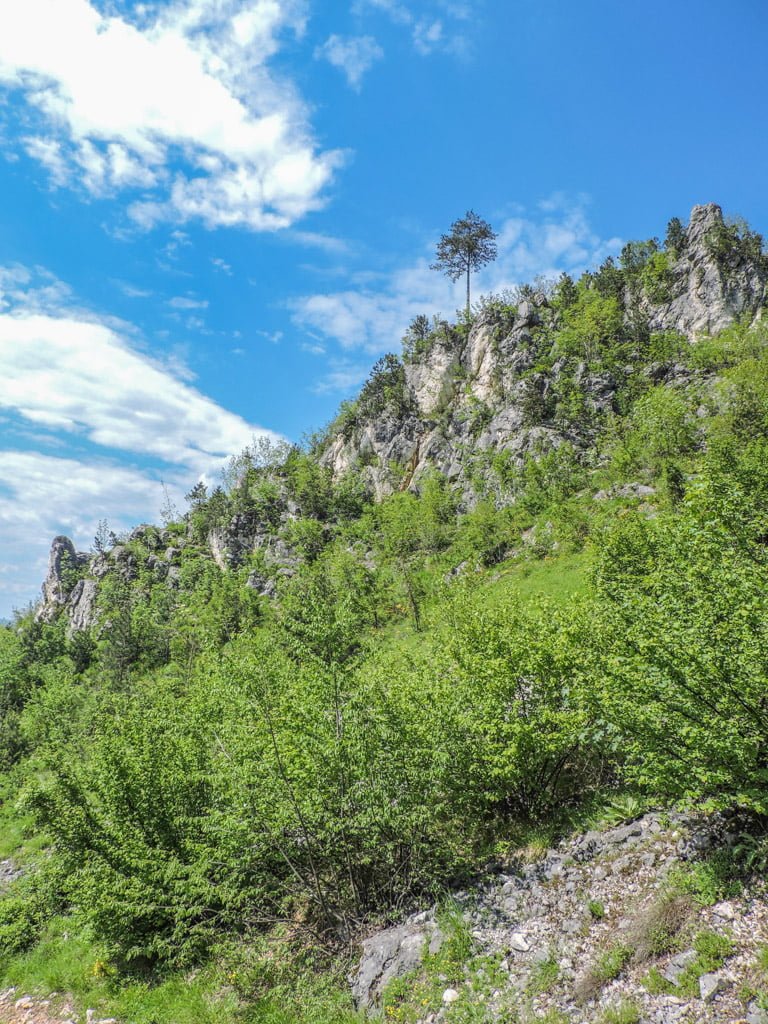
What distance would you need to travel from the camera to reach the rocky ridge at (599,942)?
6.73 m

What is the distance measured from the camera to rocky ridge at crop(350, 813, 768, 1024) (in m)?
6.73

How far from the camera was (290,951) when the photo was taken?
1120cm

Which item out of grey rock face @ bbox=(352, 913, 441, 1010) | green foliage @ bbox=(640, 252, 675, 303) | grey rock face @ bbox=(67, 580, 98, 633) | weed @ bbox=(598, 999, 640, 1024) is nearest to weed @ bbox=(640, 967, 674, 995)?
weed @ bbox=(598, 999, 640, 1024)

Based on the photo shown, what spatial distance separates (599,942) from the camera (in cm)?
814

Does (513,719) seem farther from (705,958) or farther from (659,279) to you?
(659,279)

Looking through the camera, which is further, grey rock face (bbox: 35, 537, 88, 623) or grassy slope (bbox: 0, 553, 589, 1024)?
grey rock face (bbox: 35, 537, 88, 623)

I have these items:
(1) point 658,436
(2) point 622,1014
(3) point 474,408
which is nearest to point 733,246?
(3) point 474,408

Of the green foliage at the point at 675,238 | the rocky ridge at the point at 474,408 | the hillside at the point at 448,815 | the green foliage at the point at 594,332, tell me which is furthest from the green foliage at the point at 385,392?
the hillside at the point at 448,815

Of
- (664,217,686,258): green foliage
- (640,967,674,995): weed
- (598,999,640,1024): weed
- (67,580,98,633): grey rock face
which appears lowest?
(598,999,640,1024): weed

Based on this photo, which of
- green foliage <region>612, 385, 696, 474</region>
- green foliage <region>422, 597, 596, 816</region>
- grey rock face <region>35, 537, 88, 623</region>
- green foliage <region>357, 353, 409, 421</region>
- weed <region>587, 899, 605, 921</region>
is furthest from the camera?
grey rock face <region>35, 537, 88, 623</region>

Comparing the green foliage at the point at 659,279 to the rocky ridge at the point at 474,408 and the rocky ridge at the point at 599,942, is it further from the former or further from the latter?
the rocky ridge at the point at 599,942

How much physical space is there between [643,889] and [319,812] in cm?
609

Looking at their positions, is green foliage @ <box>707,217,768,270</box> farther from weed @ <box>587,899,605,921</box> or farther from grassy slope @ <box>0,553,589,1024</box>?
weed @ <box>587,899,605,921</box>

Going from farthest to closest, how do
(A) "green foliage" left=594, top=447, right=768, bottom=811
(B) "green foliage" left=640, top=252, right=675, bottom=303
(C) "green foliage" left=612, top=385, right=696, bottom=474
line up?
(B) "green foliage" left=640, top=252, right=675, bottom=303 < (C) "green foliage" left=612, top=385, right=696, bottom=474 < (A) "green foliage" left=594, top=447, right=768, bottom=811
